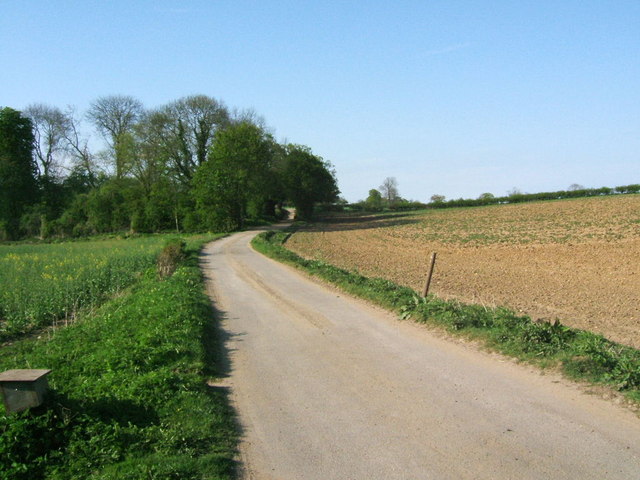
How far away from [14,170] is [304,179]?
116 feet

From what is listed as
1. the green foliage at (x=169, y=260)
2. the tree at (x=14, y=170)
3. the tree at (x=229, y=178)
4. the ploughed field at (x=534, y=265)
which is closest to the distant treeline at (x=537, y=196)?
the ploughed field at (x=534, y=265)

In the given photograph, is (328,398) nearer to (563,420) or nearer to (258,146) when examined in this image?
(563,420)

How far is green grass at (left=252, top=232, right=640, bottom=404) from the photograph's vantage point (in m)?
7.12

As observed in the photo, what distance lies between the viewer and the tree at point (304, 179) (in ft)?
235

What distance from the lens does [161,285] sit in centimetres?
1653

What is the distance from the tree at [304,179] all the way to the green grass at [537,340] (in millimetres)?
59197

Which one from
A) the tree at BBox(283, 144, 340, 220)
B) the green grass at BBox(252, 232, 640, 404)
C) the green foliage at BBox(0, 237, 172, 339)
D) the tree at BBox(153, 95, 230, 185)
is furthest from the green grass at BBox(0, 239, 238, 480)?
the tree at BBox(283, 144, 340, 220)

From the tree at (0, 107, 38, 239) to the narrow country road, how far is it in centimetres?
5687

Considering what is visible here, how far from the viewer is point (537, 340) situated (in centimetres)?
871

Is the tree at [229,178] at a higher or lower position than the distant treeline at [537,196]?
higher

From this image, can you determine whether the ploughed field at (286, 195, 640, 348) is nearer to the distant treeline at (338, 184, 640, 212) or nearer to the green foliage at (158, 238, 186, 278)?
the green foliage at (158, 238, 186, 278)

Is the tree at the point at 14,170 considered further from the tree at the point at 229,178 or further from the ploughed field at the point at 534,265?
the ploughed field at the point at 534,265

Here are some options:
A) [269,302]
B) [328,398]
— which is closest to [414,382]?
[328,398]

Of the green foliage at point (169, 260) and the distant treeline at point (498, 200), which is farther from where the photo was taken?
the distant treeline at point (498, 200)
